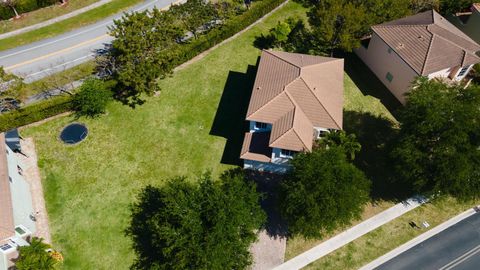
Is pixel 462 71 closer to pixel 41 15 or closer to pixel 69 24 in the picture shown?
pixel 69 24

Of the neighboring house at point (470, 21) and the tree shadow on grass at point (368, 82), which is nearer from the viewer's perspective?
the tree shadow on grass at point (368, 82)

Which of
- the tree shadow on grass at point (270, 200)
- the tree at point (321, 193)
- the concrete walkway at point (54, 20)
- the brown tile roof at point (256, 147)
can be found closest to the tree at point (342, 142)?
the tree at point (321, 193)

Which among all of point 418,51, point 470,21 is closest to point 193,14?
point 418,51

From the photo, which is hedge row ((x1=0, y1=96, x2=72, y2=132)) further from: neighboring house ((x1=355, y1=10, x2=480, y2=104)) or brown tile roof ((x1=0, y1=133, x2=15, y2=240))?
neighboring house ((x1=355, y1=10, x2=480, y2=104))

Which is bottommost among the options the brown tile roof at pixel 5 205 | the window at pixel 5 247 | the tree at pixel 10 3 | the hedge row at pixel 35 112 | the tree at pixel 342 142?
the window at pixel 5 247

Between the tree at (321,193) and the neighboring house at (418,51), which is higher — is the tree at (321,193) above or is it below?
below

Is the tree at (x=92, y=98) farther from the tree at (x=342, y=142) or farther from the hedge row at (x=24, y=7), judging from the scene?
the tree at (x=342, y=142)
